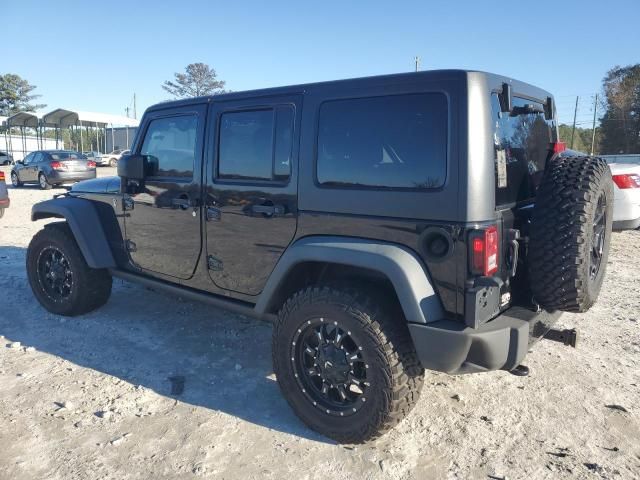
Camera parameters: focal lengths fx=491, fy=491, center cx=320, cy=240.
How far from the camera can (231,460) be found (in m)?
2.62

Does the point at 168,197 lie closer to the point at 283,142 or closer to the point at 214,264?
the point at 214,264

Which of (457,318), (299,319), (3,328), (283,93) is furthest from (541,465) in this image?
(3,328)

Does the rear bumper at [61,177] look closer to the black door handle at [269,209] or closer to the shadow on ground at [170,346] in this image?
the shadow on ground at [170,346]

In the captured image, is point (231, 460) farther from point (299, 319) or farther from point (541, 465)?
point (541, 465)

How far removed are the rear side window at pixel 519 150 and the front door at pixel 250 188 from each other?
1168mm

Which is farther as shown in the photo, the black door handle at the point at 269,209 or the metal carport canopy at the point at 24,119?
the metal carport canopy at the point at 24,119

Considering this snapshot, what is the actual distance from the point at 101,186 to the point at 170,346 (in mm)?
1654

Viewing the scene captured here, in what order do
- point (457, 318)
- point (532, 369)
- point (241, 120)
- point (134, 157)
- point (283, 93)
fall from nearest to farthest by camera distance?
1. point (457, 318)
2. point (283, 93)
3. point (241, 120)
4. point (532, 369)
5. point (134, 157)

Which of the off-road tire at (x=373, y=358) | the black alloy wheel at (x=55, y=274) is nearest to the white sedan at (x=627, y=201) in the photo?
the off-road tire at (x=373, y=358)

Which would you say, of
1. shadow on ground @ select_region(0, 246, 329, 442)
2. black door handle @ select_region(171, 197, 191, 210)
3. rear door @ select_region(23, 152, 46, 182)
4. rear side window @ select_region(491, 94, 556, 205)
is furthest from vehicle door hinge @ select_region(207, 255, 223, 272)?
rear door @ select_region(23, 152, 46, 182)

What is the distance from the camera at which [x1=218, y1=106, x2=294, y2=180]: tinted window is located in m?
3.08

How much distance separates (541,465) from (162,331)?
3.18 metres

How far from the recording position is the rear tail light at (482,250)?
7.76 ft

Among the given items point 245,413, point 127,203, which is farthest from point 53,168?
point 245,413
